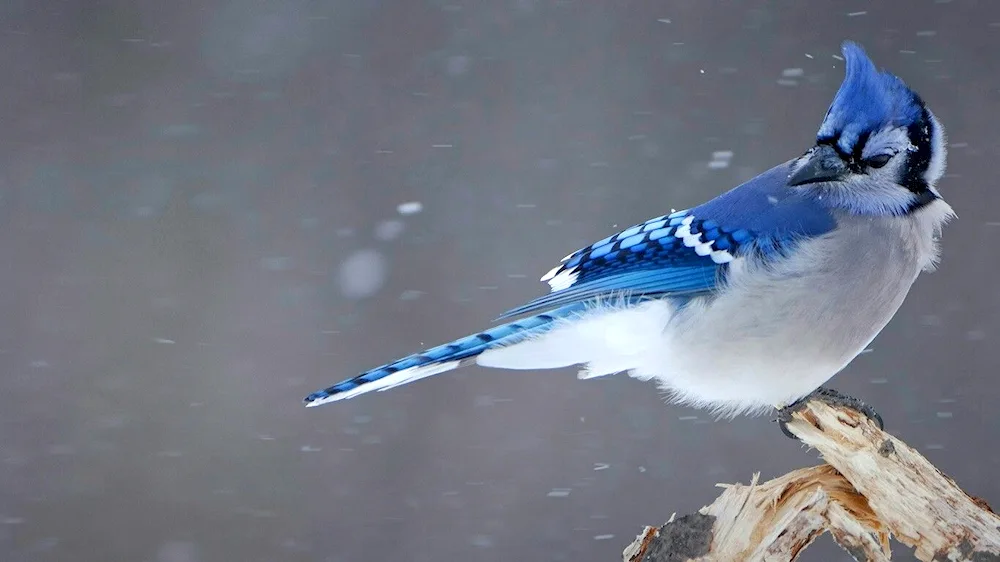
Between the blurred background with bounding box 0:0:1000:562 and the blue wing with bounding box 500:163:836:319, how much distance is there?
1.16 meters

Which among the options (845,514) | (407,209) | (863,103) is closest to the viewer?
(845,514)

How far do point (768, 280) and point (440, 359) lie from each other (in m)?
0.56

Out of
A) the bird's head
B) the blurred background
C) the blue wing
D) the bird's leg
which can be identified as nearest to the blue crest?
the bird's head

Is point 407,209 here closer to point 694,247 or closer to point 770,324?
point 694,247

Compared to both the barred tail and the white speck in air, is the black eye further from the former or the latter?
the white speck in air

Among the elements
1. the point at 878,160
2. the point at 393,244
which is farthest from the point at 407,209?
the point at 878,160

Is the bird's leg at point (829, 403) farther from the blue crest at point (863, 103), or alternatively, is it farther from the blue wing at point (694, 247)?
the blue crest at point (863, 103)

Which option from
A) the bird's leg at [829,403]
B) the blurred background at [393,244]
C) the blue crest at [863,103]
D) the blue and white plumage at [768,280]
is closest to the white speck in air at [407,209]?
the blurred background at [393,244]

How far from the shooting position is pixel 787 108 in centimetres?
309

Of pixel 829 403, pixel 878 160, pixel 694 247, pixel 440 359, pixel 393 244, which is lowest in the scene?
pixel 393 244

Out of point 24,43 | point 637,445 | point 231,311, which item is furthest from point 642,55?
point 24,43

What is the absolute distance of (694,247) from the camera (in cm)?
186

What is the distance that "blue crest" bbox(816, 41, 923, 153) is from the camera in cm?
170

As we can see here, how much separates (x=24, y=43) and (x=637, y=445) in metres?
2.13
